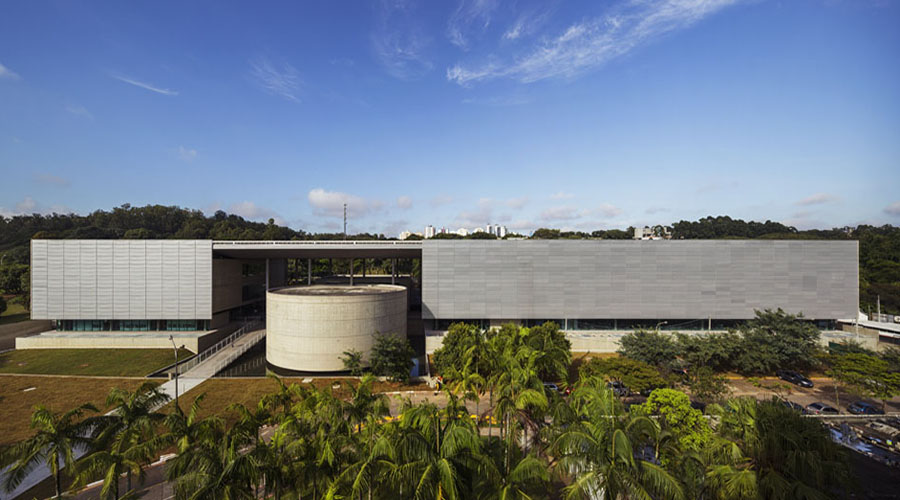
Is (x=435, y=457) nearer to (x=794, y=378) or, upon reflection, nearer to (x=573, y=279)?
(x=573, y=279)

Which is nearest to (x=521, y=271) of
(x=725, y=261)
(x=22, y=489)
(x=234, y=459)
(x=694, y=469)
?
(x=725, y=261)

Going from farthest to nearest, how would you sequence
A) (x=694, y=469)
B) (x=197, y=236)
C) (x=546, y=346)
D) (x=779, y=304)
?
(x=197, y=236) → (x=779, y=304) → (x=546, y=346) → (x=694, y=469)

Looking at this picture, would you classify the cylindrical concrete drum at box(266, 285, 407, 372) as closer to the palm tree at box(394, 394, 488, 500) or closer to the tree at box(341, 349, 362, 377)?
the tree at box(341, 349, 362, 377)

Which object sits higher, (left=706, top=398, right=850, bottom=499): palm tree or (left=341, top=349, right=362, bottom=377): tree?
(left=706, top=398, right=850, bottom=499): palm tree

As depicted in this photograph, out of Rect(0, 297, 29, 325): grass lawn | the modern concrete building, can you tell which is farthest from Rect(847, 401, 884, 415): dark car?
Rect(0, 297, 29, 325): grass lawn

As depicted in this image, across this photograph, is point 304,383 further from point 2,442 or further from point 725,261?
point 725,261

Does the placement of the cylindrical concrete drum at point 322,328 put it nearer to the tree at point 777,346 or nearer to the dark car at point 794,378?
the tree at point 777,346
